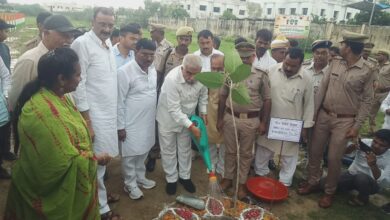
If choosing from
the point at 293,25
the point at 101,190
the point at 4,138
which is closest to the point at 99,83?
the point at 101,190

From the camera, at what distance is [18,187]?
2.18m

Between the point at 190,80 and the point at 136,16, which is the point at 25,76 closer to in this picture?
the point at 190,80

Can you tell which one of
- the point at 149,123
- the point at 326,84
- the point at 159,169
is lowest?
the point at 159,169

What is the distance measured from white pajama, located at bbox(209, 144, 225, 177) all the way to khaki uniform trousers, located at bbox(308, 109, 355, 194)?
129cm

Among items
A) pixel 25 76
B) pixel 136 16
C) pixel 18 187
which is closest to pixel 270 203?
pixel 18 187

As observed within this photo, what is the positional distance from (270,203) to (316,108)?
147 centimetres

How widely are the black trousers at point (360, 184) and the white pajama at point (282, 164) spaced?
459 mm

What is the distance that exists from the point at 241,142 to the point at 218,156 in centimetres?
87

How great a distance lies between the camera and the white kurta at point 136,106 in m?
3.35

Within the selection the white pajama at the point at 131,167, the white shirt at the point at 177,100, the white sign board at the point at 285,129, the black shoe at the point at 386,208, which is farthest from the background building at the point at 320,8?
the white pajama at the point at 131,167

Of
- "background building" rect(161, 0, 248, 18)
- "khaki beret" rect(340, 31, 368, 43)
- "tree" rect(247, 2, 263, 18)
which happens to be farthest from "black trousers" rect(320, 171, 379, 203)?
"tree" rect(247, 2, 263, 18)

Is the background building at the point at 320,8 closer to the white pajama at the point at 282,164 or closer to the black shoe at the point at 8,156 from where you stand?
the white pajama at the point at 282,164

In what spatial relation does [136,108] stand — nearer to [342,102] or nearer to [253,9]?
[342,102]

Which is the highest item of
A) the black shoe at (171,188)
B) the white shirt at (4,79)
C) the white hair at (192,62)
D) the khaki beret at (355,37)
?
the khaki beret at (355,37)
